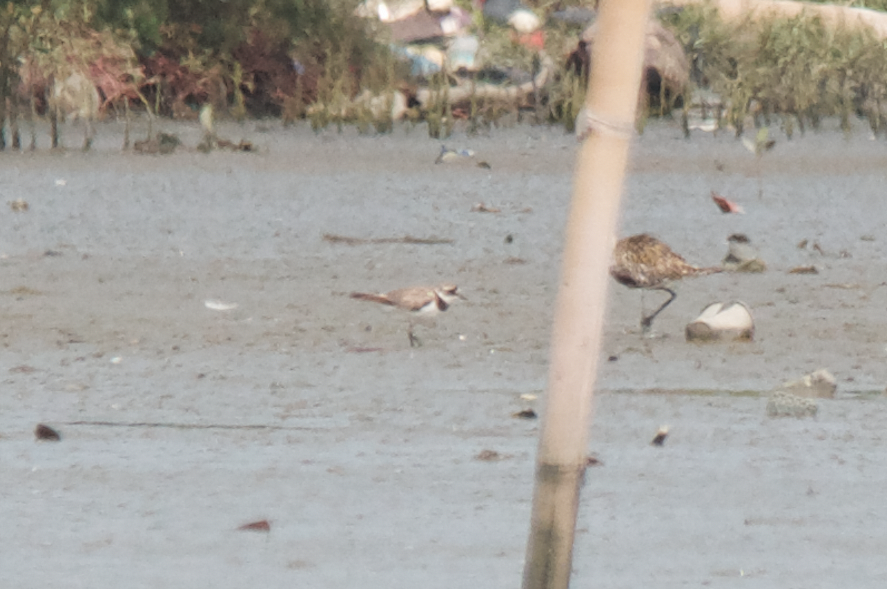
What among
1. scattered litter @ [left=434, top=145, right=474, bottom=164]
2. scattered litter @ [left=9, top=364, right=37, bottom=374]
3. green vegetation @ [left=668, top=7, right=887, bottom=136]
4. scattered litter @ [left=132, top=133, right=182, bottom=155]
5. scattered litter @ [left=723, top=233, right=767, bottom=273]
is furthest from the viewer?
green vegetation @ [left=668, top=7, right=887, bottom=136]

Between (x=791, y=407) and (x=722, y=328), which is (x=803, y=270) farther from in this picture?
(x=791, y=407)

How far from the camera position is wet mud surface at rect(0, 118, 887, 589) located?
3.53 meters

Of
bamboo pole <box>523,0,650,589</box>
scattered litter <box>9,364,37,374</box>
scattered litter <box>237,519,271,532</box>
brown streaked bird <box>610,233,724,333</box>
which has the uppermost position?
bamboo pole <box>523,0,650,589</box>

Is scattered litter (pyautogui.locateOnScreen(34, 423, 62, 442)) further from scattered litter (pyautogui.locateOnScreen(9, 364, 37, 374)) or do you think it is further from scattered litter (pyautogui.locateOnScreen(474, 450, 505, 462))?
scattered litter (pyautogui.locateOnScreen(474, 450, 505, 462))

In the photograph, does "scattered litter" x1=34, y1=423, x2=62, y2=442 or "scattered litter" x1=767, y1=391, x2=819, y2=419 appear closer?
"scattered litter" x1=34, y1=423, x2=62, y2=442

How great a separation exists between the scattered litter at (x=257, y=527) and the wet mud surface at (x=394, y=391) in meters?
0.02

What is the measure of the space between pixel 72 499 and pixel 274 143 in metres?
8.33

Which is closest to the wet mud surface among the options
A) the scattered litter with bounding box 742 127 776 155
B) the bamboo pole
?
the bamboo pole

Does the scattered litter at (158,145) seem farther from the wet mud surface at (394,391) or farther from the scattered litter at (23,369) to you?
the scattered litter at (23,369)

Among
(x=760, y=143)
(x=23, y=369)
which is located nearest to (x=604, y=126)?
(x=23, y=369)

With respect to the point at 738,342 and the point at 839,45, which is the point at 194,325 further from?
the point at 839,45

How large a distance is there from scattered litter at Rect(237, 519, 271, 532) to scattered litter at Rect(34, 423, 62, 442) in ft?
3.02

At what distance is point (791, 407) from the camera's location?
185 inches

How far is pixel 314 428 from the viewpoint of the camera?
4.57m
